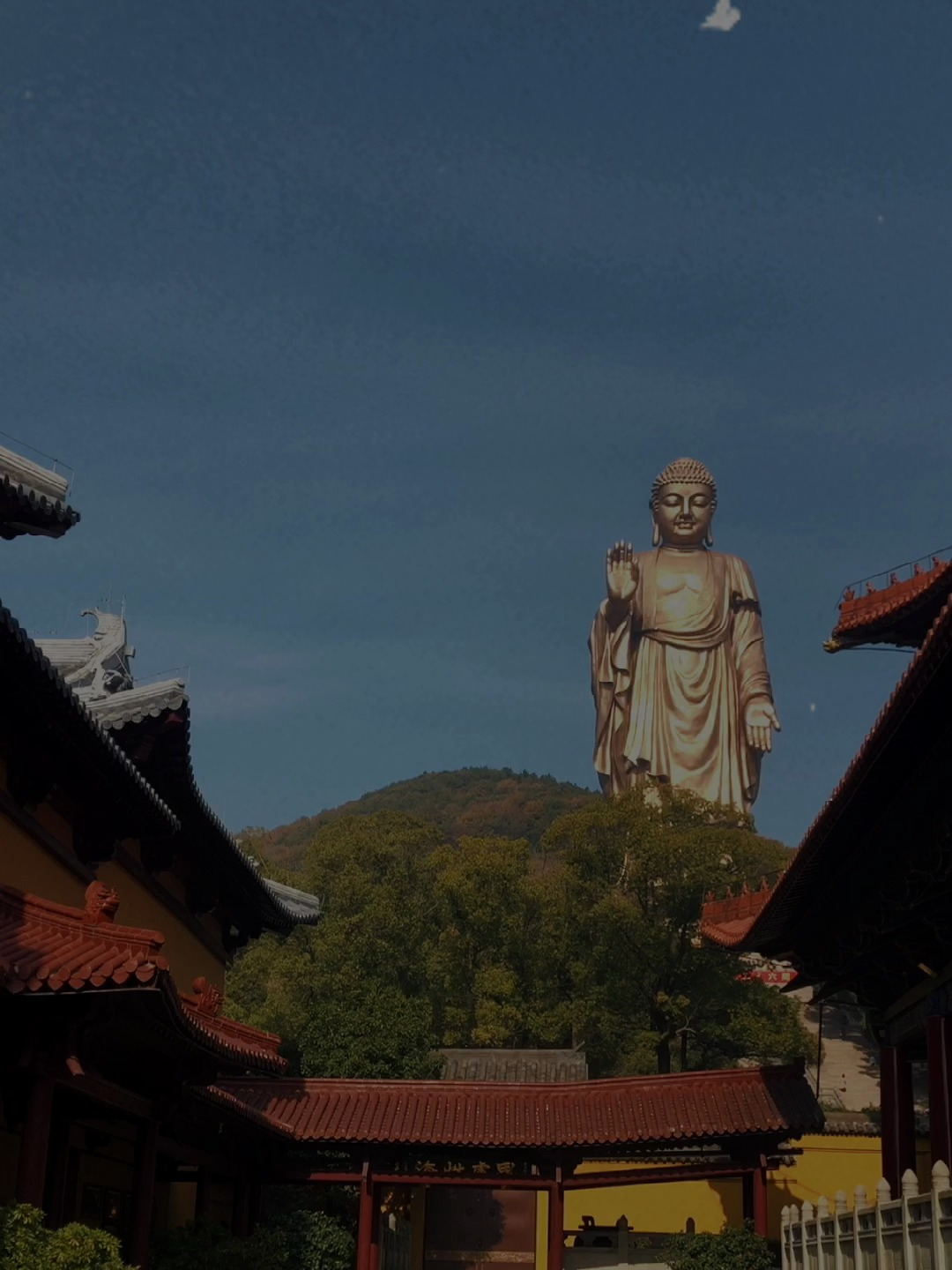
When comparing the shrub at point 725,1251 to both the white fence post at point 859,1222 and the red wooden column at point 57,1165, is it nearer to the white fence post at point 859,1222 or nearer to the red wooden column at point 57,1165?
the white fence post at point 859,1222

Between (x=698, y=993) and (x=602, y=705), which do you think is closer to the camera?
(x=698, y=993)

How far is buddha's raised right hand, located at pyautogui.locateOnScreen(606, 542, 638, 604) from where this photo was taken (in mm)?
58594

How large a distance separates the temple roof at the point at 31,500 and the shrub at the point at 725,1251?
13.2 m

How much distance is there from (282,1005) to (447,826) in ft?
267

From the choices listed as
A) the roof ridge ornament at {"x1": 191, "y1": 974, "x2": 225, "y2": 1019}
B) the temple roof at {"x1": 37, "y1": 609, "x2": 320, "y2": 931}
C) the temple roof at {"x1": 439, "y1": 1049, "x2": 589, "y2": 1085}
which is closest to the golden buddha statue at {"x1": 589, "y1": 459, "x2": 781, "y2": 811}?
the temple roof at {"x1": 439, "y1": 1049, "x2": 589, "y2": 1085}

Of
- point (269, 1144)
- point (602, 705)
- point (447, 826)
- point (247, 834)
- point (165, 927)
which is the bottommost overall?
point (269, 1144)

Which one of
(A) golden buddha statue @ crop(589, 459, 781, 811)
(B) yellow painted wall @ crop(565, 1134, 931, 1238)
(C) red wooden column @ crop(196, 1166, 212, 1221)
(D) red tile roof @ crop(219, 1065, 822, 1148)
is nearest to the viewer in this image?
(C) red wooden column @ crop(196, 1166, 212, 1221)

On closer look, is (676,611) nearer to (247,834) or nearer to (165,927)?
(247,834)

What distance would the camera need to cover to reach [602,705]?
59906 millimetres

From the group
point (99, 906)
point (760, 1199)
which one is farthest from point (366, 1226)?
point (99, 906)

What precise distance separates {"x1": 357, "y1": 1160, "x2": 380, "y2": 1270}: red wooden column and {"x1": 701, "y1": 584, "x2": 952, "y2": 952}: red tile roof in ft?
19.0

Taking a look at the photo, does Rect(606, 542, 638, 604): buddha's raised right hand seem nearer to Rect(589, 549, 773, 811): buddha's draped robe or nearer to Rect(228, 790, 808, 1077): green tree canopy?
Rect(589, 549, 773, 811): buddha's draped robe

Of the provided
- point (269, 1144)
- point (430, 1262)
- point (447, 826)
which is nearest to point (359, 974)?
point (430, 1262)

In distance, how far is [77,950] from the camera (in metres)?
10.8
